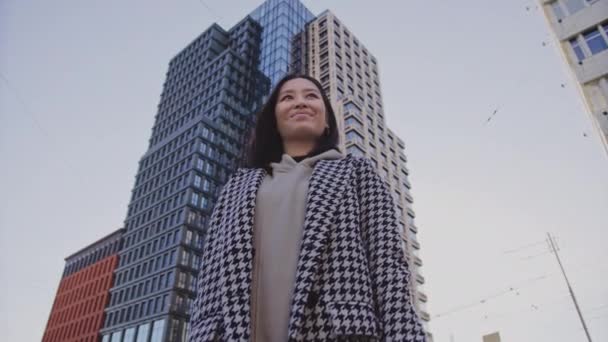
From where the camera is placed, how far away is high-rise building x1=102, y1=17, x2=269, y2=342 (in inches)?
2185

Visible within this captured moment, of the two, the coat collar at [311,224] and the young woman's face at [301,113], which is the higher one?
the young woman's face at [301,113]

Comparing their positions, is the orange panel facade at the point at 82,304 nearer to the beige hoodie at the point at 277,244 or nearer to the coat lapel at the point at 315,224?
the beige hoodie at the point at 277,244

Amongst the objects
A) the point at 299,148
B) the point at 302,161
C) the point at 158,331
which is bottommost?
the point at 302,161

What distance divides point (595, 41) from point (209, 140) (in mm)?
57260

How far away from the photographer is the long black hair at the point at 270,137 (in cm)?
251

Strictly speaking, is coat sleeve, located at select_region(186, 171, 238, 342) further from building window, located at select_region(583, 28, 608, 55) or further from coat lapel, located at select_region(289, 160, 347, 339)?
building window, located at select_region(583, 28, 608, 55)

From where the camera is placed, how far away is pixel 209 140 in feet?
222

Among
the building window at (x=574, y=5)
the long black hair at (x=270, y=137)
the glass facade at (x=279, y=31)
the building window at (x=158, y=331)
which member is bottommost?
the long black hair at (x=270, y=137)

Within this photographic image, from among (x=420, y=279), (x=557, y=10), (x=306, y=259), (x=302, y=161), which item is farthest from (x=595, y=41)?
(x=420, y=279)

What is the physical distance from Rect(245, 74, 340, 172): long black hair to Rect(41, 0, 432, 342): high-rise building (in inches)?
1749

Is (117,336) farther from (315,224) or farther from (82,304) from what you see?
(315,224)

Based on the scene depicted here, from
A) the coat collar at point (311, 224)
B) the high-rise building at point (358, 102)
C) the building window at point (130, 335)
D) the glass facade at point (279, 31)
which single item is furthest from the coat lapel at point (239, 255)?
the glass facade at point (279, 31)

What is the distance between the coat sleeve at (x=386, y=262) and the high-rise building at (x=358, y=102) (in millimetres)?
46280

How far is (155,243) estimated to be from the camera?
61.5m
